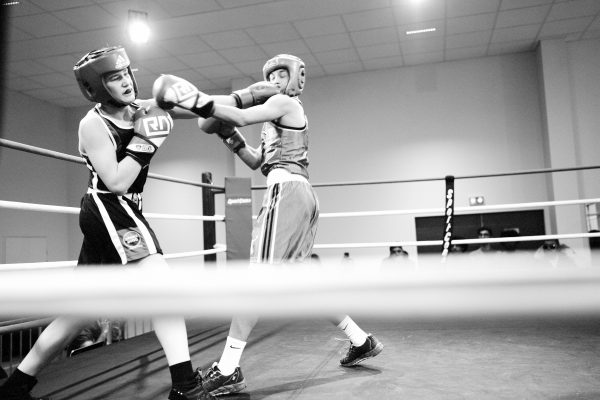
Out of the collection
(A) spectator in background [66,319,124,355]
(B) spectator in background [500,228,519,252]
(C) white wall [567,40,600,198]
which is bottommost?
(A) spectator in background [66,319,124,355]

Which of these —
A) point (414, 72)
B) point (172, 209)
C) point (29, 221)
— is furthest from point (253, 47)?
point (29, 221)

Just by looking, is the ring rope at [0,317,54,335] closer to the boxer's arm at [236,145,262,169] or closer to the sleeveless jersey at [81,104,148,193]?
the sleeveless jersey at [81,104,148,193]

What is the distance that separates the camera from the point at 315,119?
6199 millimetres

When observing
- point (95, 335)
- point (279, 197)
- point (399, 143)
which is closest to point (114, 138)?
point (279, 197)

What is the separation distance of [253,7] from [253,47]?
2.87 feet

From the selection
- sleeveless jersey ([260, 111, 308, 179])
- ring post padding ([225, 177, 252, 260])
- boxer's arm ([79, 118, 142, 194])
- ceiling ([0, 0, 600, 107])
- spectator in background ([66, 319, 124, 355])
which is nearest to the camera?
boxer's arm ([79, 118, 142, 194])

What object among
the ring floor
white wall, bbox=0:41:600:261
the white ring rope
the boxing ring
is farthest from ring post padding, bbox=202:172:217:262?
white wall, bbox=0:41:600:261

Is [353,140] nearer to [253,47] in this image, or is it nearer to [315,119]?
[315,119]

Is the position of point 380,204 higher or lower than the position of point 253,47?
lower

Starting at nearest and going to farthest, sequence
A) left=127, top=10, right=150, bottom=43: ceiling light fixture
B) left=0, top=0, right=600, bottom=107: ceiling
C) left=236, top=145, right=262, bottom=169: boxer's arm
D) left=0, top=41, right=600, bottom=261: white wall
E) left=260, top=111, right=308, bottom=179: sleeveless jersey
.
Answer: left=260, top=111, right=308, bottom=179: sleeveless jersey, left=236, top=145, right=262, bottom=169: boxer's arm, left=127, top=10, right=150, bottom=43: ceiling light fixture, left=0, top=0, right=600, bottom=107: ceiling, left=0, top=41, right=600, bottom=261: white wall

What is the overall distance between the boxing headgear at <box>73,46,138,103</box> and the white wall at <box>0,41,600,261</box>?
4584 mm

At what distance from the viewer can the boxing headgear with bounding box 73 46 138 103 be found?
129 cm

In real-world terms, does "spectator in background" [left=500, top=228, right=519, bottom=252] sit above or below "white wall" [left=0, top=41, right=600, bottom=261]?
below

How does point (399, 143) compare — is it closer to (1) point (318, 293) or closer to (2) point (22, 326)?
(2) point (22, 326)
